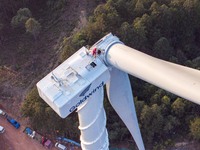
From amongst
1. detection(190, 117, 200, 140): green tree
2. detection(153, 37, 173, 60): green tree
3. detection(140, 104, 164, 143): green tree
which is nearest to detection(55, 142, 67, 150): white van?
detection(140, 104, 164, 143): green tree

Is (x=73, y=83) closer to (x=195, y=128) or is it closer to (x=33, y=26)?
(x=195, y=128)

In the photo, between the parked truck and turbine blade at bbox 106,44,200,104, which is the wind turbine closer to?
turbine blade at bbox 106,44,200,104

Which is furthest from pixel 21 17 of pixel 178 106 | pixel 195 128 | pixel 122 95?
pixel 122 95

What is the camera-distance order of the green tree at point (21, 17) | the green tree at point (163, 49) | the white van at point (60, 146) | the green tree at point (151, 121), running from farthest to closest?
the green tree at point (21, 17), the green tree at point (163, 49), the white van at point (60, 146), the green tree at point (151, 121)

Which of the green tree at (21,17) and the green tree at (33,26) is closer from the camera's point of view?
the green tree at (33,26)

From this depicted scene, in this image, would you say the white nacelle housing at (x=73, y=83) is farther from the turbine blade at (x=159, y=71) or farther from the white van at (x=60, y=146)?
the white van at (x=60, y=146)

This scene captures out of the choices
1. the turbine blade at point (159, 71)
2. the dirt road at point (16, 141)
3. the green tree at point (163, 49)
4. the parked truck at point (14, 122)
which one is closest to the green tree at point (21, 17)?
the parked truck at point (14, 122)

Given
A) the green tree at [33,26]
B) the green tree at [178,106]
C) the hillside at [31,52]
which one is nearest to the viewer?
the green tree at [178,106]
